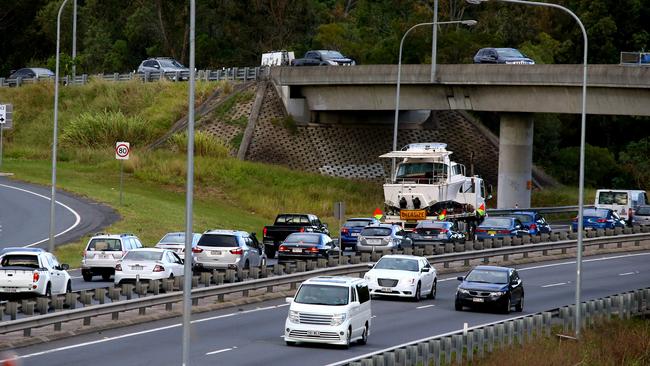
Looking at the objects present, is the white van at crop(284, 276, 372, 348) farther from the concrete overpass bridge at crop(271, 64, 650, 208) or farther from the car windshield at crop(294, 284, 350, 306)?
the concrete overpass bridge at crop(271, 64, 650, 208)

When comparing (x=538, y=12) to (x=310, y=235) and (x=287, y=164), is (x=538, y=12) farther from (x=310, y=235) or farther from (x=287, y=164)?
(x=310, y=235)

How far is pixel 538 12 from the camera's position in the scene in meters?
112

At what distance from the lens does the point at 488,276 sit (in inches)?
1438

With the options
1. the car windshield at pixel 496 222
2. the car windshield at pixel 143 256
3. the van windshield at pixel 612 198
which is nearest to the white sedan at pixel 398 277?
the car windshield at pixel 143 256

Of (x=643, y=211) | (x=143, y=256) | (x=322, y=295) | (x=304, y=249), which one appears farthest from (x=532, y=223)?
(x=322, y=295)

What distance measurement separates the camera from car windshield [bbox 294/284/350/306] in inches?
1121

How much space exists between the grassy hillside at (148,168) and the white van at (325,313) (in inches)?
969

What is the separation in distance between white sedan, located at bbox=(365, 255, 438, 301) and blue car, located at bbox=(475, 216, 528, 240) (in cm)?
1654

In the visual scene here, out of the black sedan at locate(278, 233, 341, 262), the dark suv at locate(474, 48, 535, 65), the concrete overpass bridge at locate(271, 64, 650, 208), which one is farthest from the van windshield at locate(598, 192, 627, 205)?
the black sedan at locate(278, 233, 341, 262)

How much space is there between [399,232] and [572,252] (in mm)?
8189

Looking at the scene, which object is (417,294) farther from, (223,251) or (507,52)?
(507,52)

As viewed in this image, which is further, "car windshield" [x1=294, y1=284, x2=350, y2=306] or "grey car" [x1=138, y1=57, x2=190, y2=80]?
"grey car" [x1=138, y1=57, x2=190, y2=80]

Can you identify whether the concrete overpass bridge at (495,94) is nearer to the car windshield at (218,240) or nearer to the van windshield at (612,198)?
the van windshield at (612,198)

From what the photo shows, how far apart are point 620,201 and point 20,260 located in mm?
42227
